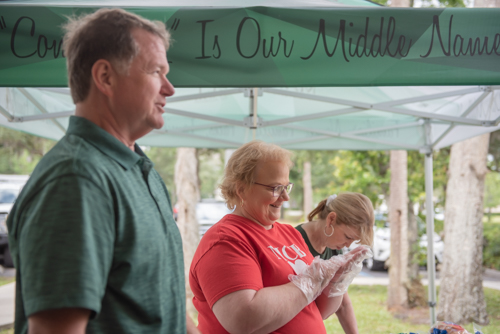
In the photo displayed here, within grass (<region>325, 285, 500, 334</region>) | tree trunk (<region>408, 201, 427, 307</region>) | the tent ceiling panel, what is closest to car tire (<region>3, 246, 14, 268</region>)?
grass (<region>325, 285, 500, 334</region>)

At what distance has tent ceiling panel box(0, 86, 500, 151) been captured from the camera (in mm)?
3152

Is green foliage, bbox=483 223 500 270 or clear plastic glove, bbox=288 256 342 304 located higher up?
clear plastic glove, bbox=288 256 342 304

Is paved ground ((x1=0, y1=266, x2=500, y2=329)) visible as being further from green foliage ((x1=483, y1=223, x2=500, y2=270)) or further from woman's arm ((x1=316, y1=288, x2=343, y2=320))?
woman's arm ((x1=316, y1=288, x2=343, y2=320))

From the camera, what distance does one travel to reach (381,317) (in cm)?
746

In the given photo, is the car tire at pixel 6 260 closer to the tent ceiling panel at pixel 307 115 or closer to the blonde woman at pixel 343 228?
the tent ceiling panel at pixel 307 115

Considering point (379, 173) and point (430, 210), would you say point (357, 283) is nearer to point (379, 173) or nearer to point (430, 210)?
point (379, 173)

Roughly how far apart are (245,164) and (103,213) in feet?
3.37

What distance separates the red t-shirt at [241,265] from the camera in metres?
1.47

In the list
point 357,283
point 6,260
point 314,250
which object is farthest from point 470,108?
point 6,260

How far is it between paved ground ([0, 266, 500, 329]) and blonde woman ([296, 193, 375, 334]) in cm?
548

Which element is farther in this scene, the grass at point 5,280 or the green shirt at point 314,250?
the grass at point 5,280

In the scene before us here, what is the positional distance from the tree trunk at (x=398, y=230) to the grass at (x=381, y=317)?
14.7 inches

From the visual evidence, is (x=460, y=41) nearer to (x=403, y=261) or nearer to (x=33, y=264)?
(x=33, y=264)

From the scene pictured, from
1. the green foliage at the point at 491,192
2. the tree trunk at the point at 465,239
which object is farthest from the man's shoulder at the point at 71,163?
the green foliage at the point at 491,192
